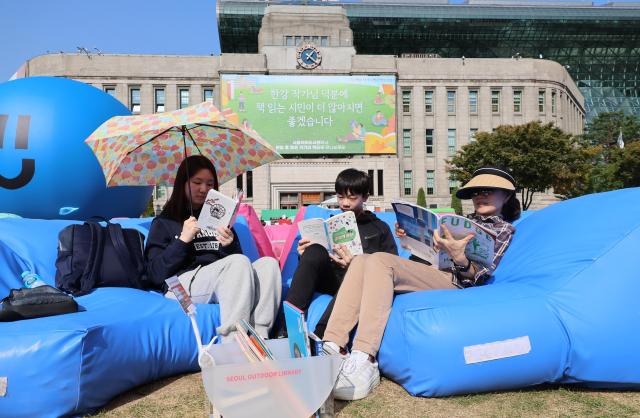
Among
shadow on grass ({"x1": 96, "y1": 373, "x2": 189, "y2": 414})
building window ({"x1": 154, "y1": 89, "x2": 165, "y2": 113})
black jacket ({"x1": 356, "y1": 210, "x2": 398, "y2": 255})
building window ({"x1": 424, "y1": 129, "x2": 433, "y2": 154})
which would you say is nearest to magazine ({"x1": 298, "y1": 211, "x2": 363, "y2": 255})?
black jacket ({"x1": 356, "y1": 210, "x2": 398, "y2": 255})

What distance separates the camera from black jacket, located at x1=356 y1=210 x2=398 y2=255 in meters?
3.41

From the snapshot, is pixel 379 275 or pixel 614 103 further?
pixel 614 103

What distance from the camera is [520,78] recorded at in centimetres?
3766

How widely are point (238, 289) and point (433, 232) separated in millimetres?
1168

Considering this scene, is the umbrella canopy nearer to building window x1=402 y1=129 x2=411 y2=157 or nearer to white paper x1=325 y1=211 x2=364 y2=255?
white paper x1=325 y1=211 x2=364 y2=255

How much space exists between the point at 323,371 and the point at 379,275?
0.79m

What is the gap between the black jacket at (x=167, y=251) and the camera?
318 cm

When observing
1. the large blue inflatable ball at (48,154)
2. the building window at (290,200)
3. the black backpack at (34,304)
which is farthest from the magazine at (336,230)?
the building window at (290,200)

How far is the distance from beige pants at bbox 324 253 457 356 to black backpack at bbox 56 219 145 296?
157 cm

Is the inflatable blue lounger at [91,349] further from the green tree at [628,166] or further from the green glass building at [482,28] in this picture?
the green glass building at [482,28]

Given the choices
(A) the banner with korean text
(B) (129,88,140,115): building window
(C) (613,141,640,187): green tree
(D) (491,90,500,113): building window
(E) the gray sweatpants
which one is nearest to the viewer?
(E) the gray sweatpants

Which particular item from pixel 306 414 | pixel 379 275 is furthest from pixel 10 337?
pixel 379 275

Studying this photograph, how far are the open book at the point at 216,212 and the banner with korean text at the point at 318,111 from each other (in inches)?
1226

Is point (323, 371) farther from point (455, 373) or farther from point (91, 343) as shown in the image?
point (91, 343)
